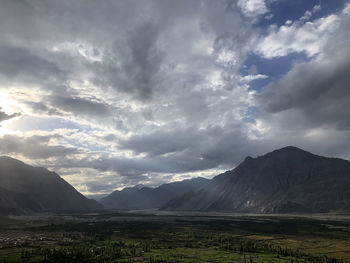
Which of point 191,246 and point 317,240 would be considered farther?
point 317,240

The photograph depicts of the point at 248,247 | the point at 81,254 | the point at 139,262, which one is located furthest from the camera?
the point at 248,247

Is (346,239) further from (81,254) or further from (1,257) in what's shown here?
(1,257)

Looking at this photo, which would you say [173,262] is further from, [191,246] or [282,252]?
[282,252]

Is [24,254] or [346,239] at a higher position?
[24,254]

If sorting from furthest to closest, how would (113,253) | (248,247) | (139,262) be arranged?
(248,247), (113,253), (139,262)

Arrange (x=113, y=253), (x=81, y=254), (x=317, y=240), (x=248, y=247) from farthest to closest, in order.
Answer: (x=317, y=240) → (x=248, y=247) → (x=113, y=253) → (x=81, y=254)

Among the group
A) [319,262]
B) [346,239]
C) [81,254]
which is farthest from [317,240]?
[81,254]

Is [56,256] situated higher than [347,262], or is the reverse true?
[56,256]

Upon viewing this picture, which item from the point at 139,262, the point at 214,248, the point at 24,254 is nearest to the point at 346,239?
the point at 214,248

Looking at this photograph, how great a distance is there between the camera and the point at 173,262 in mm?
60562

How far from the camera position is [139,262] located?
59312mm

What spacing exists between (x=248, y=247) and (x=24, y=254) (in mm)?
63524

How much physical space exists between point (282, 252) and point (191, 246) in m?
28.4

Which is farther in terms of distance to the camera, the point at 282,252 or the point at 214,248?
the point at 214,248
